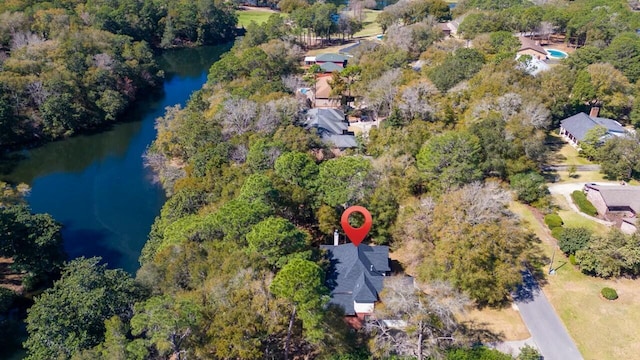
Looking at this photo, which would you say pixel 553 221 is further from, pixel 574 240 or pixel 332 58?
pixel 332 58

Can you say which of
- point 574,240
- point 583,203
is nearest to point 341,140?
point 583,203

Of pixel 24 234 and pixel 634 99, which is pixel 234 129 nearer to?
pixel 24 234

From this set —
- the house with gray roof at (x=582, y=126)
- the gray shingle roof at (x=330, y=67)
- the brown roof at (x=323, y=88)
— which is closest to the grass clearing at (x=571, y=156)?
the house with gray roof at (x=582, y=126)

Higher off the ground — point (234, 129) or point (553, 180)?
point (234, 129)

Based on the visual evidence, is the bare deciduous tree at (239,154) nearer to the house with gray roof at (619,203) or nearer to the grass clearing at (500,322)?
the grass clearing at (500,322)

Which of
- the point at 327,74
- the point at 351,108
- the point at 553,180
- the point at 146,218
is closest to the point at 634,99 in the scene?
the point at 553,180

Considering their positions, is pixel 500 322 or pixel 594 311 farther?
pixel 594 311

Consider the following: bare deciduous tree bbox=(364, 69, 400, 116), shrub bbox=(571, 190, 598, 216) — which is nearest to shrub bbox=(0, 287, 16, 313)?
bare deciduous tree bbox=(364, 69, 400, 116)
